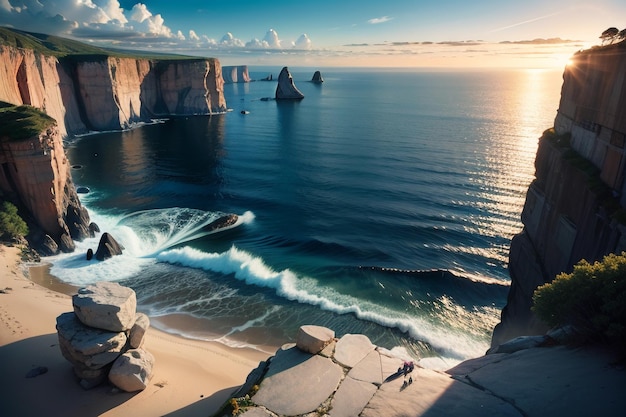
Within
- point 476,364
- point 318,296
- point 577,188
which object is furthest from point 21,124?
point 577,188

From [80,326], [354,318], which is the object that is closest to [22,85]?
[80,326]

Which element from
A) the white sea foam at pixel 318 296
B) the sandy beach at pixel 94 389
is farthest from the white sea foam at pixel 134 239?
the sandy beach at pixel 94 389

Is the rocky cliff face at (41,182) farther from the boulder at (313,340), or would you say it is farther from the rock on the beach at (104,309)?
the boulder at (313,340)

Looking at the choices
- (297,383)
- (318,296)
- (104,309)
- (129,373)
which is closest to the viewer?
(297,383)

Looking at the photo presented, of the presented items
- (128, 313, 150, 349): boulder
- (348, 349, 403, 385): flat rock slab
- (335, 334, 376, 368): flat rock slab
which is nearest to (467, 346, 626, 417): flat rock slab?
(348, 349, 403, 385): flat rock slab

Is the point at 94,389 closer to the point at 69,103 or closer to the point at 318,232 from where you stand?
the point at 318,232

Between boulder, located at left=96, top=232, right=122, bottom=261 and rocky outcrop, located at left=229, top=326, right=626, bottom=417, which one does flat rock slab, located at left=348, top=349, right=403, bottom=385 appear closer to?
rocky outcrop, located at left=229, top=326, right=626, bottom=417

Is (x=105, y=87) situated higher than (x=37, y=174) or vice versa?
(x=105, y=87)
